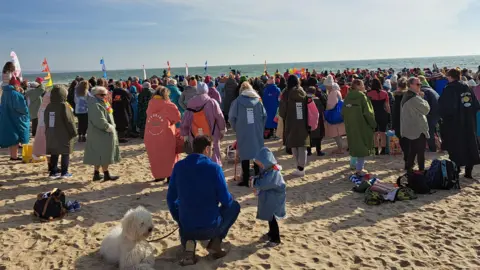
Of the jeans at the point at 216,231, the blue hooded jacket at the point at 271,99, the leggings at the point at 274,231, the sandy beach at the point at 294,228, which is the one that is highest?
the blue hooded jacket at the point at 271,99

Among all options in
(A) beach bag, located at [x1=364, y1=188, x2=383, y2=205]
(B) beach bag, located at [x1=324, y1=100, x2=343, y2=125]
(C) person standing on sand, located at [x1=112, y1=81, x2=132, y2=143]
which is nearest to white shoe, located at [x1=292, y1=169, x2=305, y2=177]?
(A) beach bag, located at [x1=364, y1=188, x2=383, y2=205]

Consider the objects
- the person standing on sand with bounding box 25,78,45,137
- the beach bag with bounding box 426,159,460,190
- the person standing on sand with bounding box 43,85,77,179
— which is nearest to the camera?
the beach bag with bounding box 426,159,460,190

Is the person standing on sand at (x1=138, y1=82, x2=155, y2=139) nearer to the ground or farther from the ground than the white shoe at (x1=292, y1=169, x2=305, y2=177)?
farther from the ground

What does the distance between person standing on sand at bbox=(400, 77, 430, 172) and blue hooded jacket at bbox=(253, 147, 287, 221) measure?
11.1 feet

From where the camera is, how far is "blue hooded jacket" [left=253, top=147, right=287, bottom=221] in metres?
3.95

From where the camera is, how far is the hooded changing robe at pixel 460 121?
20.6ft

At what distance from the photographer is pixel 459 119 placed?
6.33 m

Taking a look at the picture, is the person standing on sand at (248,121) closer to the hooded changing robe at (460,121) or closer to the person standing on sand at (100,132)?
the person standing on sand at (100,132)

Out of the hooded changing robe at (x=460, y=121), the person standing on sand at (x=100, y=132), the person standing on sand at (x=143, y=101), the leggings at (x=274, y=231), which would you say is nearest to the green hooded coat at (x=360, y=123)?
the hooded changing robe at (x=460, y=121)

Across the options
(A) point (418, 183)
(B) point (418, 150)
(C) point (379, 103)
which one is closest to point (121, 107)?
(C) point (379, 103)

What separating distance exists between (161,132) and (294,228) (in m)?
2.78

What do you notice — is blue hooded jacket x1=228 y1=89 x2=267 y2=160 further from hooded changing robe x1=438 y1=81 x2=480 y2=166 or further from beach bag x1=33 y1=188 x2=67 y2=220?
hooded changing robe x1=438 y1=81 x2=480 y2=166

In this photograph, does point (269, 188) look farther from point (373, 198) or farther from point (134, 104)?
point (134, 104)

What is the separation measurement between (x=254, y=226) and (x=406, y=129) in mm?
3590
